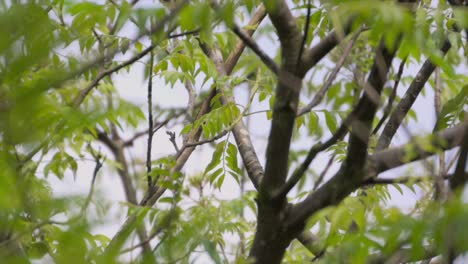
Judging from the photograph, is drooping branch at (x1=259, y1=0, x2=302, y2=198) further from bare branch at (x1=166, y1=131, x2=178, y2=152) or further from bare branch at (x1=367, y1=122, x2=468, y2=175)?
bare branch at (x1=166, y1=131, x2=178, y2=152)

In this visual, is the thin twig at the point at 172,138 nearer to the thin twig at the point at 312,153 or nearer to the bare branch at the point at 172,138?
the bare branch at the point at 172,138

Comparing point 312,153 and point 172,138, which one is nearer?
point 312,153

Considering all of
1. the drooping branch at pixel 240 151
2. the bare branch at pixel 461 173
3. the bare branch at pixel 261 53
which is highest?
the drooping branch at pixel 240 151

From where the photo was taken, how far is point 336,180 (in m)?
2.02

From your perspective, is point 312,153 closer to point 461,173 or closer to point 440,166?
point 461,173

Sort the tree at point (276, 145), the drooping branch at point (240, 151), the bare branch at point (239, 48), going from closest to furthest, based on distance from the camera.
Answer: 1. the tree at point (276, 145)
2. the drooping branch at point (240, 151)
3. the bare branch at point (239, 48)

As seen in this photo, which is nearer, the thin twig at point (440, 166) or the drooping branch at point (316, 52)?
the thin twig at point (440, 166)

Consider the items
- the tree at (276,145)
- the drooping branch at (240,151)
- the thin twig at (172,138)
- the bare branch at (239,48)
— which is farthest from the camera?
the bare branch at (239,48)

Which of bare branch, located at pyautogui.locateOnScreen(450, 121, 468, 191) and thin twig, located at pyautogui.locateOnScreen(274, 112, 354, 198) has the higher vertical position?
thin twig, located at pyautogui.locateOnScreen(274, 112, 354, 198)

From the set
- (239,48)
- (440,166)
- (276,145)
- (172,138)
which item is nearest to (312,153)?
(276,145)

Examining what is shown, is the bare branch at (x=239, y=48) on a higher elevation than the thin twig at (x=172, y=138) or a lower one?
higher

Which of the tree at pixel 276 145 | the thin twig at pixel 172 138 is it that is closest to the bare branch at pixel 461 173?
the tree at pixel 276 145

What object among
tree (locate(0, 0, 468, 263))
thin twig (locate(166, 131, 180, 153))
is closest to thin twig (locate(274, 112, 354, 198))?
tree (locate(0, 0, 468, 263))

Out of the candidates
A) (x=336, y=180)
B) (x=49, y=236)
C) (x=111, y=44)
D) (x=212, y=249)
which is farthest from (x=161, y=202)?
(x=111, y=44)
